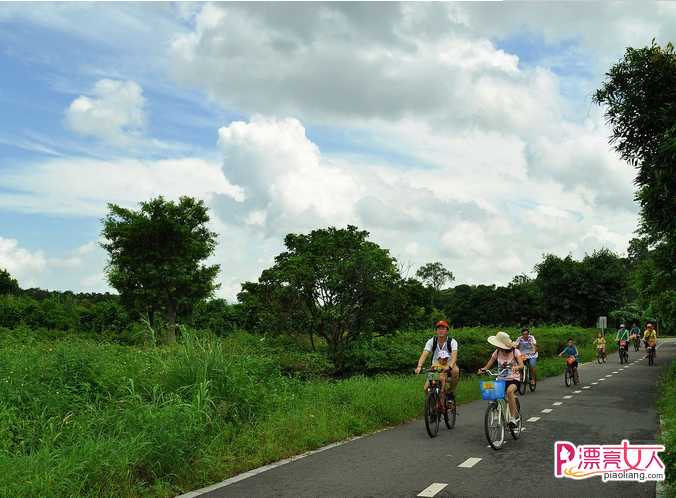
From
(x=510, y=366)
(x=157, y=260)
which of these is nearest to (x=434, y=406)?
(x=510, y=366)

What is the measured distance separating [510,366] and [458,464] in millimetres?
2474

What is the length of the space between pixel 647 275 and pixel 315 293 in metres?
14.8

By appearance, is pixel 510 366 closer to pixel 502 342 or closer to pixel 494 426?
pixel 502 342

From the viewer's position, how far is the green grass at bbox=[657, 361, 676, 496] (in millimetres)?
5652

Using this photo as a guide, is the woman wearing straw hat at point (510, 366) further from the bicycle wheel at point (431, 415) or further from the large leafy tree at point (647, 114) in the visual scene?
the large leafy tree at point (647, 114)

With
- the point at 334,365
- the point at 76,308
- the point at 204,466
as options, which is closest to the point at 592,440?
the point at 204,466

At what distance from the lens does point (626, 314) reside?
6719 centimetres

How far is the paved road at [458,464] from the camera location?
23.1 ft

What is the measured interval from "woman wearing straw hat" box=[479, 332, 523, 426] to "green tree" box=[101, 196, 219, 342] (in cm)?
3846

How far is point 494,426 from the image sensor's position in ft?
30.9

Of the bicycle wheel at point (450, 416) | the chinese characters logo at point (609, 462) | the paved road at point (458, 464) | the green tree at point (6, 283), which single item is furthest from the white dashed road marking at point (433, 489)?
the green tree at point (6, 283)

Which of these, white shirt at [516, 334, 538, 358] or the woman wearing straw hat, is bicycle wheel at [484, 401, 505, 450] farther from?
white shirt at [516, 334, 538, 358]

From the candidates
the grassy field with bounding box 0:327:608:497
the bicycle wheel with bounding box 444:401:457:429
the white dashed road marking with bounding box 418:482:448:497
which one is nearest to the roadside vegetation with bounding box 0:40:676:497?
the grassy field with bounding box 0:327:608:497

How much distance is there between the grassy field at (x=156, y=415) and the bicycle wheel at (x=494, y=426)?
6.25ft
